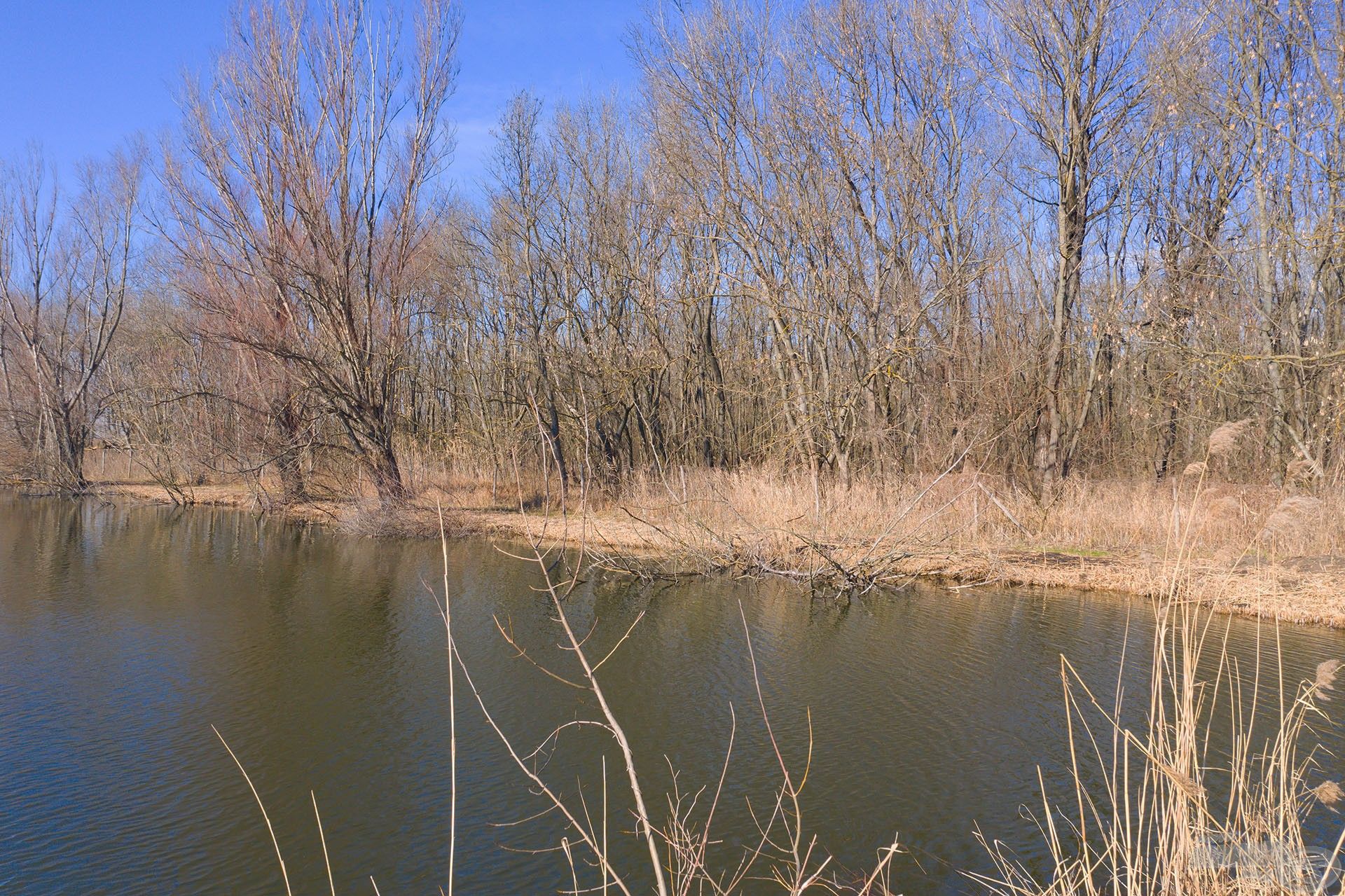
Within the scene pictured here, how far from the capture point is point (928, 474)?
14.8 meters

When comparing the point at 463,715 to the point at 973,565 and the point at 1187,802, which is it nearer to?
the point at 1187,802

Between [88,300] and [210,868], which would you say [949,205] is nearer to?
[210,868]

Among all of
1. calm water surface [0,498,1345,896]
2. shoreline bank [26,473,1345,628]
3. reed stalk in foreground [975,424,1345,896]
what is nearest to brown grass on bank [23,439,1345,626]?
shoreline bank [26,473,1345,628]

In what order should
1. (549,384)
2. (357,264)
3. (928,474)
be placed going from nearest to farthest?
1. (928,474)
2. (357,264)
3. (549,384)

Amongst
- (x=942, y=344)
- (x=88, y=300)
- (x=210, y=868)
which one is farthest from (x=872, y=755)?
(x=88, y=300)

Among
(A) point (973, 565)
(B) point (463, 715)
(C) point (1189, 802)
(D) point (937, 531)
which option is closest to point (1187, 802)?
(C) point (1189, 802)

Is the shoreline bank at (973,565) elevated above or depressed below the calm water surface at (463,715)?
above

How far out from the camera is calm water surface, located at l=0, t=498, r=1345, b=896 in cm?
500

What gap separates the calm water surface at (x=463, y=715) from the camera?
5.00m

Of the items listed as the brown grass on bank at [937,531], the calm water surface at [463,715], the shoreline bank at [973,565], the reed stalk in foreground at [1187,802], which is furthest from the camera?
the brown grass on bank at [937,531]

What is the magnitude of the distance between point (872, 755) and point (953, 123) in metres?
13.4

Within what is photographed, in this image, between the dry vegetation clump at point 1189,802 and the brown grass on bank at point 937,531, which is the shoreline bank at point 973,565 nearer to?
the brown grass on bank at point 937,531

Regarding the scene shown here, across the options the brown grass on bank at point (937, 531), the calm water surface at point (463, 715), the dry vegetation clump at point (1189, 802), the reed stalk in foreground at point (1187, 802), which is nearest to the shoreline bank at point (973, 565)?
the brown grass on bank at point (937, 531)

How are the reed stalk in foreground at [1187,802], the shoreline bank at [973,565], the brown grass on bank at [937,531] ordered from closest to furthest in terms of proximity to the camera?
the reed stalk in foreground at [1187,802], the shoreline bank at [973,565], the brown grass on bank at [937,531]
